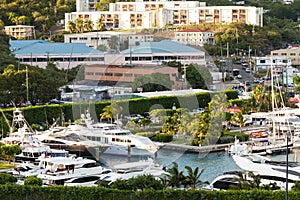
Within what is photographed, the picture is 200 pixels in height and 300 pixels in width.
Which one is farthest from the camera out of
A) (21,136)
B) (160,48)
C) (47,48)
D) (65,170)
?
(47,48)

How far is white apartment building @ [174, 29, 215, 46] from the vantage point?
32.2 m

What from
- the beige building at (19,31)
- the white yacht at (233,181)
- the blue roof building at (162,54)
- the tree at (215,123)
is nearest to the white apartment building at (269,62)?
the blue roof building at (162,54)

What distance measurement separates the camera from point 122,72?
79.8 ft

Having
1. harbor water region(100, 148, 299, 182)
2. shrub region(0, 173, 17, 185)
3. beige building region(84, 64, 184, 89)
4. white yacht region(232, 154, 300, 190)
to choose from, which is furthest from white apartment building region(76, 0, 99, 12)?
shrub region(0, 173, 17, 185)

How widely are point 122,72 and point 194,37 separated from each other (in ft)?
32.6

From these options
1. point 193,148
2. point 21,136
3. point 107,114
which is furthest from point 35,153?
point 107,114

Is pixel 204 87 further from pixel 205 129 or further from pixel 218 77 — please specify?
pixel 205 129

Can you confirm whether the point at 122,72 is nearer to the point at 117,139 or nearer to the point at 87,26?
the point at 117,139

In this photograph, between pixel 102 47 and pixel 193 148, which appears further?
pixel 102 47

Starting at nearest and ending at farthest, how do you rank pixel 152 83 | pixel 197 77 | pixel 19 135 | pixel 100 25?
pixel 19 135 → pixel 152 83 → pixel 197 77 → pixel 100 25

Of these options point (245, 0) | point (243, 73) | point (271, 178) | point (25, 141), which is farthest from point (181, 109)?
point (245, 0)

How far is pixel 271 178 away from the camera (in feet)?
46.3

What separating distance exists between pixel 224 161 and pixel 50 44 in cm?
1484

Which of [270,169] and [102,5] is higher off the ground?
[102,5]
